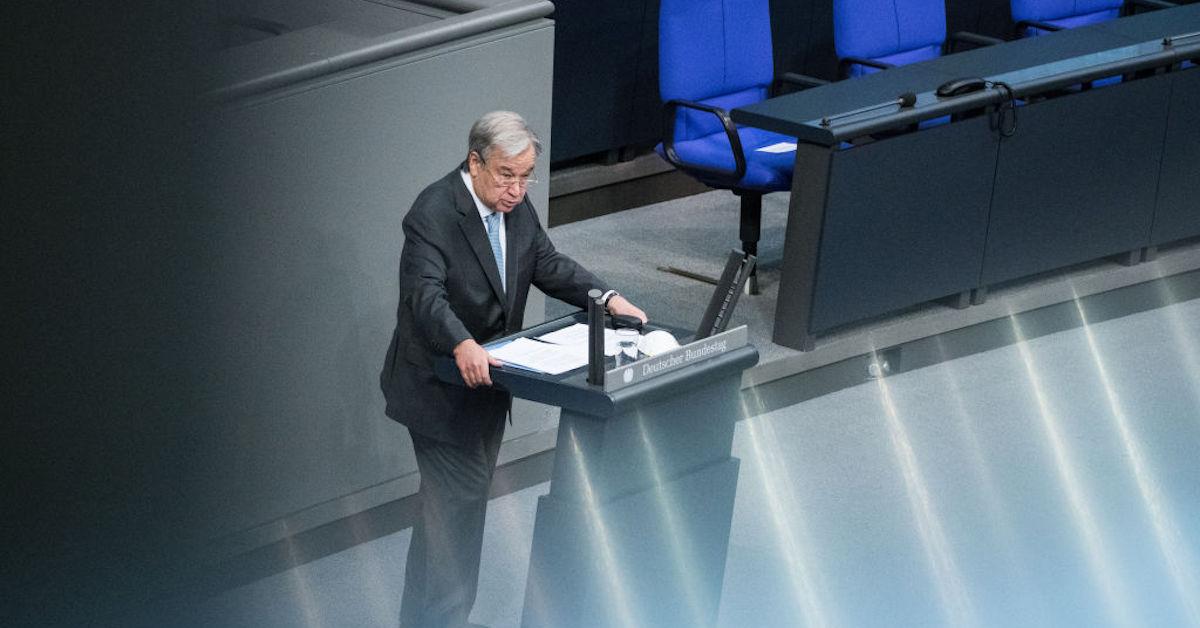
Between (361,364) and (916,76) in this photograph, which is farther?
(916,76)

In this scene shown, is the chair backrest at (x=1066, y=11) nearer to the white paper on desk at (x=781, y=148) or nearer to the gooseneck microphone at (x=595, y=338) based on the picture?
the white paper on desk at (x=781, y=148)

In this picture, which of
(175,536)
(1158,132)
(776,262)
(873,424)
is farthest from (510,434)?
(175,536)

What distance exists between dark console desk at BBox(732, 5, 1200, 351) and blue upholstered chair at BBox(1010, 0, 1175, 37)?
78 centimetres

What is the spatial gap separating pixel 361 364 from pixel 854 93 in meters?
2.04

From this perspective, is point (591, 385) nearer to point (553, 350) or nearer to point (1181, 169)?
point (553, 350)

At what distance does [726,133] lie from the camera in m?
5.14

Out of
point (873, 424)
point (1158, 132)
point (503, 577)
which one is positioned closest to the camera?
point (503, 577)

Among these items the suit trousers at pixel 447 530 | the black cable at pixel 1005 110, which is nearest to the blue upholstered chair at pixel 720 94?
the black cable at pixel 1005 110

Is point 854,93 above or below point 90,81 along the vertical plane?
below

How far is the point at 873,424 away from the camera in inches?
177

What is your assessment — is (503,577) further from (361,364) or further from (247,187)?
(247,187)

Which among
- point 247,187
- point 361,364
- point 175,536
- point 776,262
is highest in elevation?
point 247,187

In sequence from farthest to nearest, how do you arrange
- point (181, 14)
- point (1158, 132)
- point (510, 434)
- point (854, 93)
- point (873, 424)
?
point (1158, 132)
point (854, 93)
point (873, 424)
point (510, 434)
point (181, 14)

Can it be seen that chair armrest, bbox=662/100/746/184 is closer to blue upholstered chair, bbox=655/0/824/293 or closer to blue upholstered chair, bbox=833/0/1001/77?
blue upholstered chair, bbox=655/0/824/293
